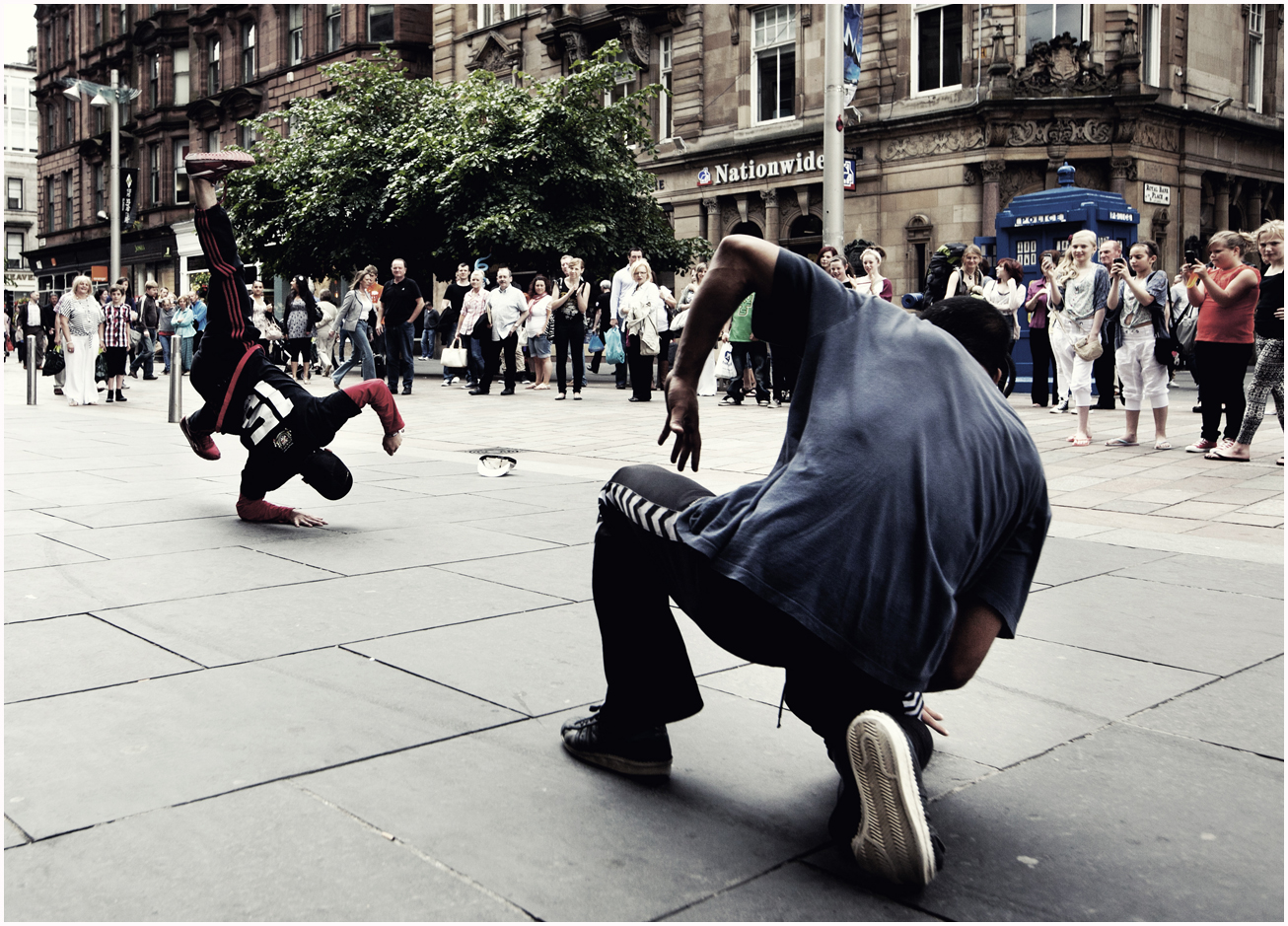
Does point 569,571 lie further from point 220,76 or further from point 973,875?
point 220,76

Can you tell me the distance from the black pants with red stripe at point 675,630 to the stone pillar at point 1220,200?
88.9 feet

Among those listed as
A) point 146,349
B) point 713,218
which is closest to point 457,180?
point 146,349

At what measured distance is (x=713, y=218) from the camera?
2981cm

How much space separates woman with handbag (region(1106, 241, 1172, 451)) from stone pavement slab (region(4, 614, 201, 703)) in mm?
7658

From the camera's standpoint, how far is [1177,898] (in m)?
2.27

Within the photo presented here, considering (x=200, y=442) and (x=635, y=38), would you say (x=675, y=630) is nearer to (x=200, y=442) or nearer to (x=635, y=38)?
(x=200, y=442)

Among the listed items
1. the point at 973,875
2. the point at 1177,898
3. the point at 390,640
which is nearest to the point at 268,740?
the point at 390,640

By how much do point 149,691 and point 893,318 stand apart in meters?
2.26

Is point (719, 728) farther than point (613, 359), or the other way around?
point (613, 359)

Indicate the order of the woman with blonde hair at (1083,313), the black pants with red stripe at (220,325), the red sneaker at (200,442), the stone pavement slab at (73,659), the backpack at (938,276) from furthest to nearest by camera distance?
1. the backpack at (938,276)
2. the woman with blonde hair at (1083,313)
3. the red sneaker at (200,442)
4. the black pants with red stripe at (220,325)
5. the stone pavement slab at (73,659)

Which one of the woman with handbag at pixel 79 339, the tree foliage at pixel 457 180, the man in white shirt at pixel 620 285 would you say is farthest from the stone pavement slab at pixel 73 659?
the tree foliage at pixel 457 180

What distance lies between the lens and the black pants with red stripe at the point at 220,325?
6.38 meters

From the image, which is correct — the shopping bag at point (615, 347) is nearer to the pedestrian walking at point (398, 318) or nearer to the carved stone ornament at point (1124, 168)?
the pedestrian walking at point (398, 318)

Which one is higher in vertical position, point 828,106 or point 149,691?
point 828,106
